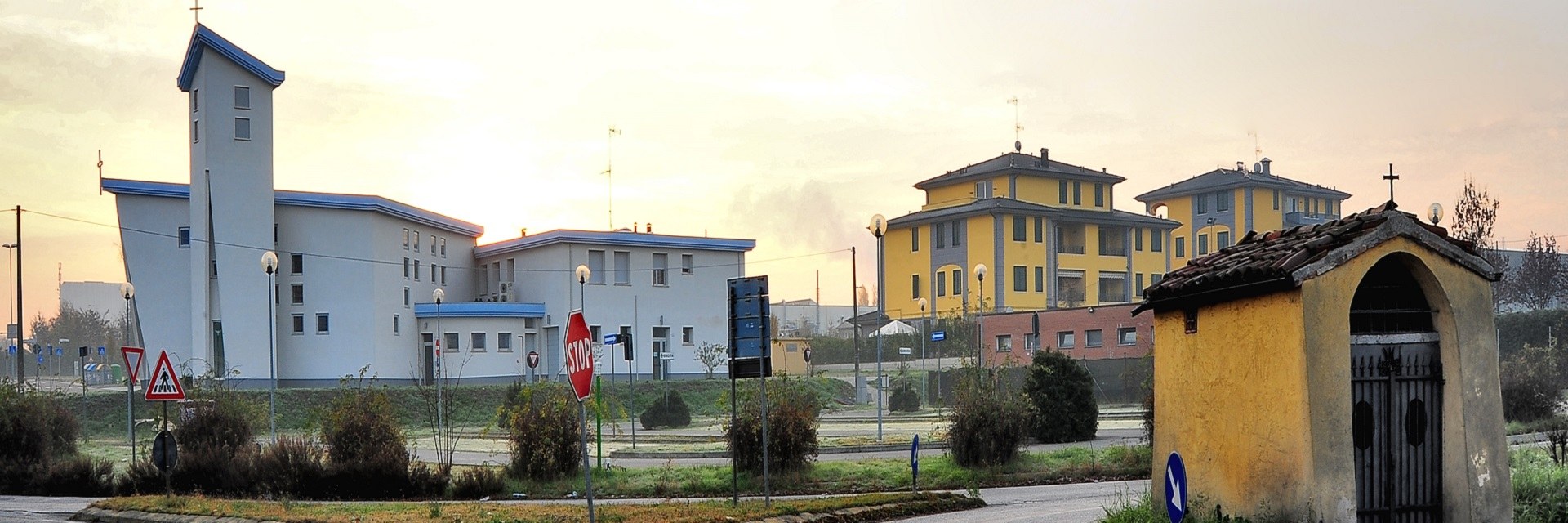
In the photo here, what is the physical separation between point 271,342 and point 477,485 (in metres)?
22.2

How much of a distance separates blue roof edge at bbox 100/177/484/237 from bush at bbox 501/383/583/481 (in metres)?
37.4

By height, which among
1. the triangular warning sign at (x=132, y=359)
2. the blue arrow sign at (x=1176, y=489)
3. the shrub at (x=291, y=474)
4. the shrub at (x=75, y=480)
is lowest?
the shrub at (x=75, y=480)

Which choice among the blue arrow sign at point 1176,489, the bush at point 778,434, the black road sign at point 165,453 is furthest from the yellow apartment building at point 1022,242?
the blue arrow sign at point 1176,489

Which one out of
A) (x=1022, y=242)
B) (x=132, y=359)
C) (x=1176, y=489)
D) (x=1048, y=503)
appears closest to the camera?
(x=1176, y=489)

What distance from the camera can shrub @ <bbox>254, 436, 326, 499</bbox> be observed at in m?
21.9

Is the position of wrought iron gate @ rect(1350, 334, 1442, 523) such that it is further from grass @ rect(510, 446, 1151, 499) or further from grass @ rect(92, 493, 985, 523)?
grass @ rect(510, 446, 1151, 499)

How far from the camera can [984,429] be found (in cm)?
2366

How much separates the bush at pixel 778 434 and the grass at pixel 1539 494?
10852mm

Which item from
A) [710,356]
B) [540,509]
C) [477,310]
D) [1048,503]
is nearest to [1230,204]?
[710,356]

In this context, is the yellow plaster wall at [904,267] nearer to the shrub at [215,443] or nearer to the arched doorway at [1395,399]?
the shrub at [215,443]

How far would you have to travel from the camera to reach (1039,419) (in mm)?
30859

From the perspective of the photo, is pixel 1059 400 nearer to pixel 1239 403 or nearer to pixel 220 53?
pixel 1239 403

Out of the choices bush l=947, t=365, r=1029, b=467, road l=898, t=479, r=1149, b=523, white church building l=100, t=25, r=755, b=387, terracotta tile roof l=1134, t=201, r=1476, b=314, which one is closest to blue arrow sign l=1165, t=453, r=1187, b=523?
terracotta tile roof l=1134, t=201, r=1476, b=314

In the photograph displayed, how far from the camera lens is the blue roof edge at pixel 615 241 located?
64312mm
